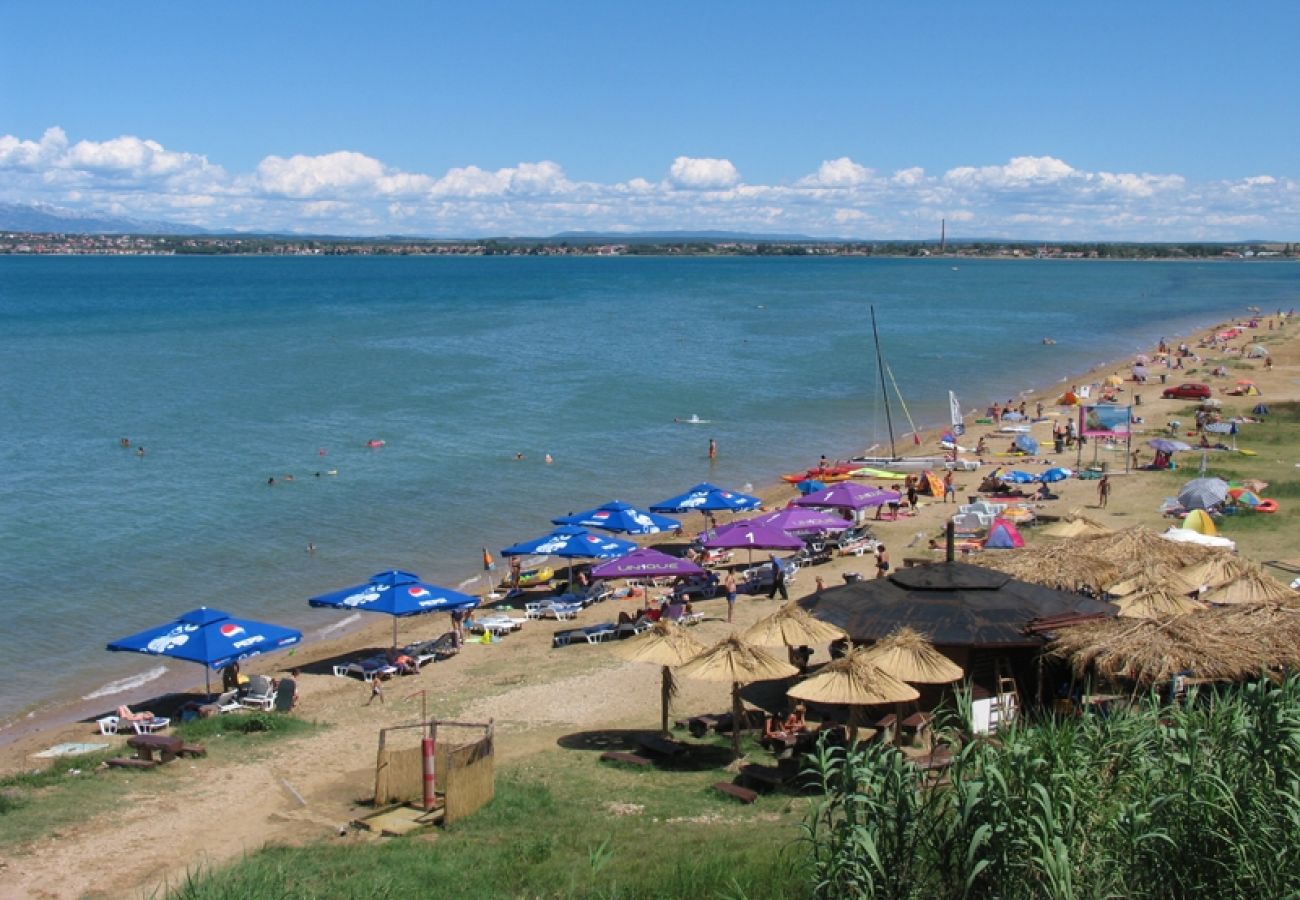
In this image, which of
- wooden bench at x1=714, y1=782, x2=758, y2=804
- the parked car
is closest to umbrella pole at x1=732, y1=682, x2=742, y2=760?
wooden bench at x1=714, y1=782, x2=758, y2=804

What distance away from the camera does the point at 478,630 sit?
24156mm

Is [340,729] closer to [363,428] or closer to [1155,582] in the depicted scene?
[1155,582]

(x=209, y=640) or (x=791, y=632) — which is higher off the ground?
(x=791, y=632)

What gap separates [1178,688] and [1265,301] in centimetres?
13991

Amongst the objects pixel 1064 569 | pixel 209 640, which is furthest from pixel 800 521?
pixel 209 640

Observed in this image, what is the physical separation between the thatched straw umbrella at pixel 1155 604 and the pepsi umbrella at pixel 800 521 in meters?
9.45

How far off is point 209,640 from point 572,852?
32.3 ft

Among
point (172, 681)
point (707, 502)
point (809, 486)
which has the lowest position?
point (172, 681)

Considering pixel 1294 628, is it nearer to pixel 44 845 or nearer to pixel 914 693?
pixel 914 693

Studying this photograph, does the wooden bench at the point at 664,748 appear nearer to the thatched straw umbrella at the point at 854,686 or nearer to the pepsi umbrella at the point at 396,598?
the thatched straw umbrella at the point at 854,686

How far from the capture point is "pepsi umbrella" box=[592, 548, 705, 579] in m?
24.2

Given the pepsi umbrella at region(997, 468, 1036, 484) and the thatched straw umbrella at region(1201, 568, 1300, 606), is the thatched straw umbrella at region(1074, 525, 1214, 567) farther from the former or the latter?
the pepsi umbrella at region(997, 468, 1036, 484)

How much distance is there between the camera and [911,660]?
1438 cm

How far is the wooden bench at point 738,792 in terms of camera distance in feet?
46.2
